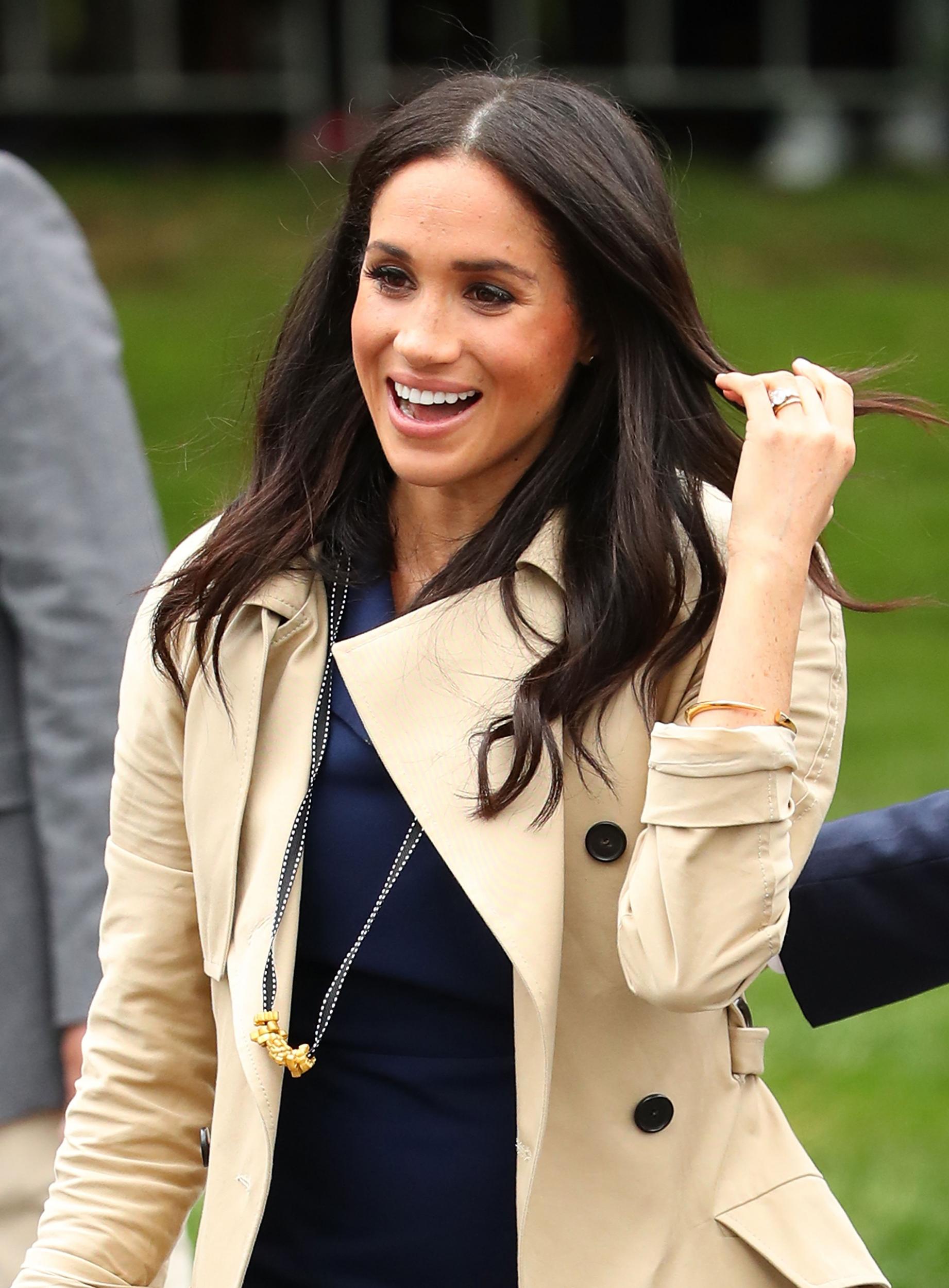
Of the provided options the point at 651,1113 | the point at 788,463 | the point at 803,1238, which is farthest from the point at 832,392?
the point at 803,1238

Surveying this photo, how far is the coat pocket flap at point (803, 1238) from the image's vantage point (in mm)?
2305

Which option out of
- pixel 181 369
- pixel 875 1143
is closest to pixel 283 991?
pixel 875 1143

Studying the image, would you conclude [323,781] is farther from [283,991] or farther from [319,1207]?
[319,1207]

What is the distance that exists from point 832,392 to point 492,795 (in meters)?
0.61

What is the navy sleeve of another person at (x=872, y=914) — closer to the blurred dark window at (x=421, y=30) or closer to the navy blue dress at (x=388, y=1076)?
the navy blue dress at (x=388, y=1076)

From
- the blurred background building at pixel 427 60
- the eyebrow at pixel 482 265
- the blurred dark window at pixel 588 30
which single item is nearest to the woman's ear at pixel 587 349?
the eyebrow at pixel 482 265

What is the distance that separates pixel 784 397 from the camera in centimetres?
237

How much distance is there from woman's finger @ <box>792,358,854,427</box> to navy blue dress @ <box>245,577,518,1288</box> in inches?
25.5

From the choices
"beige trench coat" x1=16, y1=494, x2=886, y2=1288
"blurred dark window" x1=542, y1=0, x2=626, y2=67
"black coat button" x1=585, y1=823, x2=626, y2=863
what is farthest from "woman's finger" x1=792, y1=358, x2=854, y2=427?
"blurred dark window" x1=542, y1=0, x2=626, y2=67

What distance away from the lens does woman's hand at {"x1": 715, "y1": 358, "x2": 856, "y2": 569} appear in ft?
7.41

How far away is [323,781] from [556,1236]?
0.57 metres

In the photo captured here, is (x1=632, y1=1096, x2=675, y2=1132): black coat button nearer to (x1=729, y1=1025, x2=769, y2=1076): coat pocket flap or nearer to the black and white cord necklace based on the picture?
(x1=729, y1=1025, x2=769, y2=1076): coat pocket flap

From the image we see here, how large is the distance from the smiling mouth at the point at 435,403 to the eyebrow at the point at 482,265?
14 cm

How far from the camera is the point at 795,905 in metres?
2.58
